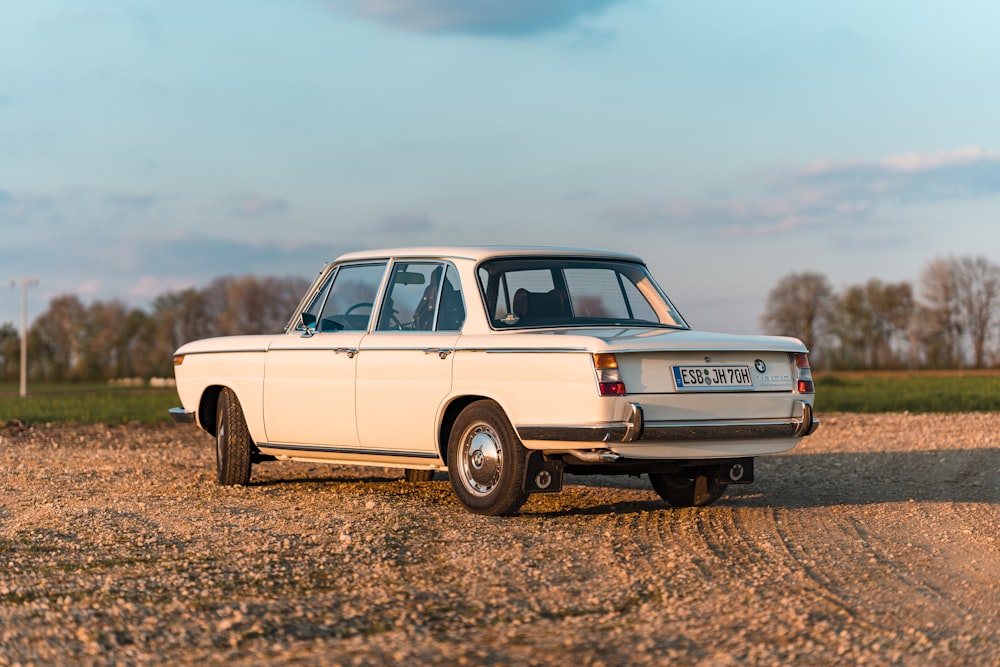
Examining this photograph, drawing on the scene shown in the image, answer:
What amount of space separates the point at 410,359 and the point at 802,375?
8.68ft

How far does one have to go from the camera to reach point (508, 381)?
298 inches

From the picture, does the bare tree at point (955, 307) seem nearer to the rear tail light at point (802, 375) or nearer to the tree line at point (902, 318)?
the tree line at point (902, 318)

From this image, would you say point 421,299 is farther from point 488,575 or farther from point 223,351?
point 488,575

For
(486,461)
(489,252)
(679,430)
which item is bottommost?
(486,461)

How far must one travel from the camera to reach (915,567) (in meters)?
6.56

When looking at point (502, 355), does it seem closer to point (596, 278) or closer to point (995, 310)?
point (596, 278)

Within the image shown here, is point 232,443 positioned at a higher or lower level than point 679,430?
lower

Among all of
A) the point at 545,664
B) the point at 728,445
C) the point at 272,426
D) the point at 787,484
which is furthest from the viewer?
the point at 787,484

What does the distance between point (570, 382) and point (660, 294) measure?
188 centimetres

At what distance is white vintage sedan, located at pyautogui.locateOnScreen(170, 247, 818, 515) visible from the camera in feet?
24.0

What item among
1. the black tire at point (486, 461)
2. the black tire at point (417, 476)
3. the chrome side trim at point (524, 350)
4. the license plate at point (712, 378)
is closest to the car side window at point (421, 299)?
the chrome side trim at point (524, 350)

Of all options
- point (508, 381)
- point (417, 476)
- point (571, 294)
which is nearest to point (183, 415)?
point (417, 476)

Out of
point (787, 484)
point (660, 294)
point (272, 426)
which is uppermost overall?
point (660, 294)

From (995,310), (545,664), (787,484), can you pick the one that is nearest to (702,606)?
(545,664)
